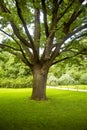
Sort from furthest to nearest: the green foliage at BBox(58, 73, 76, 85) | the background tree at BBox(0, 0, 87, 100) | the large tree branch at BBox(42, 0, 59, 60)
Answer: the green foliage at BBox(58, 73, 76, 85)
the background tree at BBox(0, 0, 87, 100)
the large tree branch at BBox(42, 0, 59, 60)

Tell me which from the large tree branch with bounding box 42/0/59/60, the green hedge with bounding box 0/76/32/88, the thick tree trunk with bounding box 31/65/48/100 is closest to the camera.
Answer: the large tree branch with bounding box 42/0/59/60

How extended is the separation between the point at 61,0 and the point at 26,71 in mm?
28164

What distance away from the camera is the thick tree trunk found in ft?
49.8

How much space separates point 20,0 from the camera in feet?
37.3

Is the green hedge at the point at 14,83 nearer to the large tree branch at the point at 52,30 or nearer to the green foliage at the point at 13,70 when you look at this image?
the green foliage at the point at 13,70

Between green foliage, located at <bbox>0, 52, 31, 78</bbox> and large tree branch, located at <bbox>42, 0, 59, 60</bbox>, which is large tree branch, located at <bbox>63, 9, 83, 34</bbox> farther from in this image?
green foliage, located at <bbox>0, 52, 31, 78</bbox>

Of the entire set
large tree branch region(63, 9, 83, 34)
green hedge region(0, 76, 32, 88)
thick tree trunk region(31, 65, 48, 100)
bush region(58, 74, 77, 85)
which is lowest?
thick tree trunk region(31, 65, 48, 100)

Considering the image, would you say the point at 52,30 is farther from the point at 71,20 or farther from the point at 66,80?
the point at 66,80

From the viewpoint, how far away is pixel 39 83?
1529 cm

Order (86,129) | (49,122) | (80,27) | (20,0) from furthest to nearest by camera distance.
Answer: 1. (80,27)
2. (20,0)
3. (49,122)
4. (86,129)

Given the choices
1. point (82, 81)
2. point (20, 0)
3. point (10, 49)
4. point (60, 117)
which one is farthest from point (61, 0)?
point (82, 81)

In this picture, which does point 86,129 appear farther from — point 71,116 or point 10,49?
point 10,49

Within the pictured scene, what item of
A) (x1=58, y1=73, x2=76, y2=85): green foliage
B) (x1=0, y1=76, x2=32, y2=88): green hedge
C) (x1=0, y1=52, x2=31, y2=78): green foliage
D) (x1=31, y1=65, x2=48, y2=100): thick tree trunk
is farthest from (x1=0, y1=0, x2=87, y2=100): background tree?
(x1=0, y1=52, x2=31, y2=78): green foliage

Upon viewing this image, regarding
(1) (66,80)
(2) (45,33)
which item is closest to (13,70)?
(1) (66,80)
